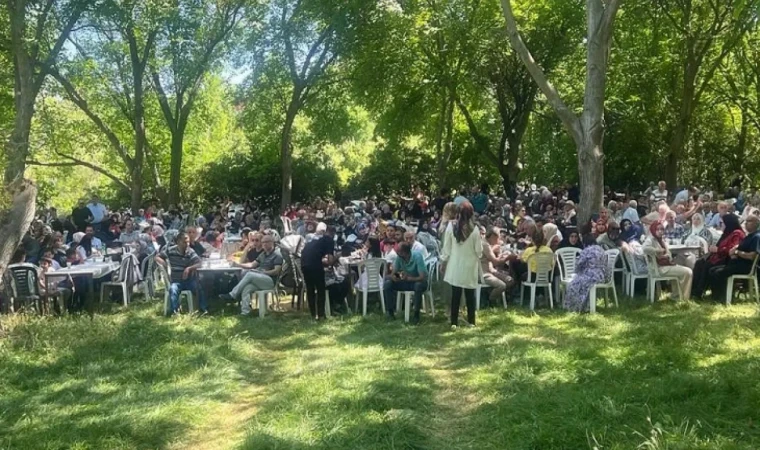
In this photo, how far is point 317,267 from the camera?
32.3ft

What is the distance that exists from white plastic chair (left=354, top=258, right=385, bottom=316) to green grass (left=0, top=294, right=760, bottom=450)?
2.47 ft

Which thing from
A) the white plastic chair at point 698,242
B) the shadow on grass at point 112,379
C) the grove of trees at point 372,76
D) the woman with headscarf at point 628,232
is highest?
the grove of trees at point 372,76

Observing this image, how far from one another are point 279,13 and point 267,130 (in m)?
6.13

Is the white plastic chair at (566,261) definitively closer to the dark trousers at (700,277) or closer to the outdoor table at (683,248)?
the outdoor table at (683,248)

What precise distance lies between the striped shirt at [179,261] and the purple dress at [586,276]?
5.44 metres

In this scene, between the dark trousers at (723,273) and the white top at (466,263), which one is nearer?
the white top at (466,263)

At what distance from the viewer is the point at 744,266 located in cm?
961

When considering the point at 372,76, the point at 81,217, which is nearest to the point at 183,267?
the point at 81,217

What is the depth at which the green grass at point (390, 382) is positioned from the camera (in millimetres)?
4992

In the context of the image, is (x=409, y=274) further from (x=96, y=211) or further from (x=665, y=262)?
(x=96, y=211)

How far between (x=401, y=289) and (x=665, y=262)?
12.7 ft

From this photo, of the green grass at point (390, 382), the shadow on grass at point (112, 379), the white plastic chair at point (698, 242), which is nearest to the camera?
the green grass at point (390, 382)

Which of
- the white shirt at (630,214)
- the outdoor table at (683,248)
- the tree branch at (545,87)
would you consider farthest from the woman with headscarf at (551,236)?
the tree branch at (545,87)

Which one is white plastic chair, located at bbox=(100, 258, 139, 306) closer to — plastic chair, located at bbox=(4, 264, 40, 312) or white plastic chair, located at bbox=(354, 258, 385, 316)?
plastic chair, located at bbox=(4, 264, 40, 312)
